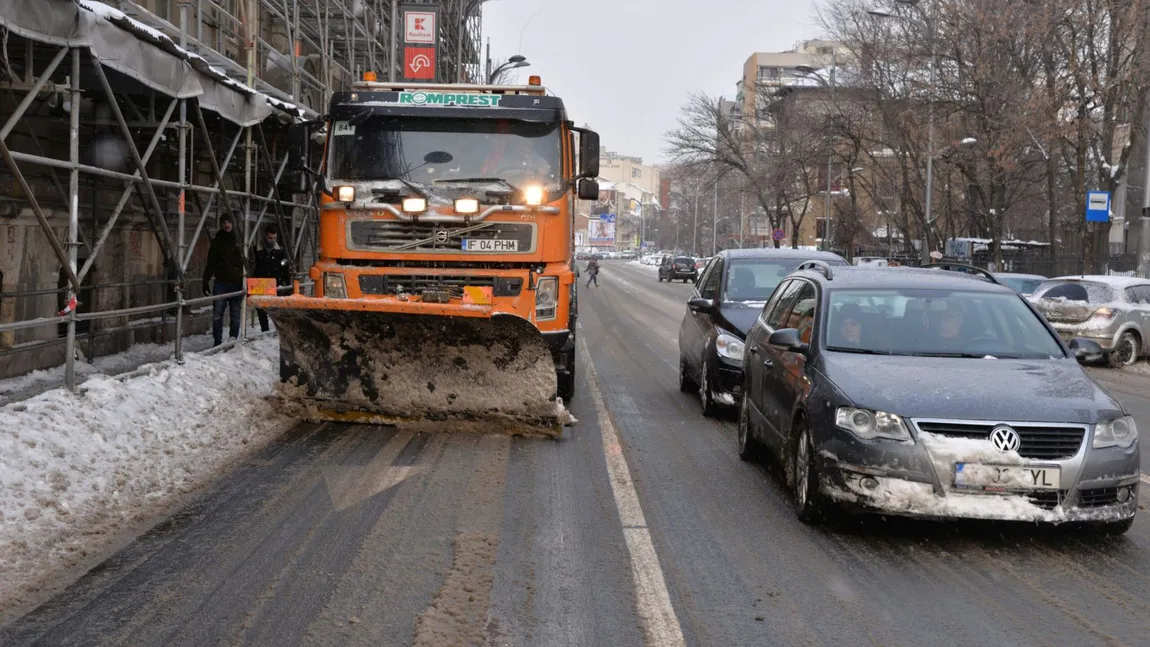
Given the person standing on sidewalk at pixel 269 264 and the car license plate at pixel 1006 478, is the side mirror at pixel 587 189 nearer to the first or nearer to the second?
the car license plate at pixel 1006 478

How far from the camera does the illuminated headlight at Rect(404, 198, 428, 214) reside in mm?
9969

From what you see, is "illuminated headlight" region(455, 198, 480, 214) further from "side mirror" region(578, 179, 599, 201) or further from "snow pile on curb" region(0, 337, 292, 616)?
"snow pile on curb" region(0, 337, 292, 616)

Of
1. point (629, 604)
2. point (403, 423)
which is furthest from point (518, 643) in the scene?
point (403, 423)

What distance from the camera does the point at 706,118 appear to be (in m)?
57.7

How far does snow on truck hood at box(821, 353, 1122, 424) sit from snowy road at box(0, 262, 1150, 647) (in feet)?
2.53

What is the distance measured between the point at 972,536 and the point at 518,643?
3139 millimetres

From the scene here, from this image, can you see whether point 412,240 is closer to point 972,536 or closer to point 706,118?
point 972,536

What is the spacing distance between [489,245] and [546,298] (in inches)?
28.0

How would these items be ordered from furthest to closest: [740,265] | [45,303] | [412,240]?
1. [45,303]
2. [740,265]
3. [412,240]

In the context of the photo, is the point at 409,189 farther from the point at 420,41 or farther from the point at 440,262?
the point at 420,41

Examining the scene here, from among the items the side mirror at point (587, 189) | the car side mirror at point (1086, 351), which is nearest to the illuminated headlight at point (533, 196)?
the side mirror at point (587, 189)

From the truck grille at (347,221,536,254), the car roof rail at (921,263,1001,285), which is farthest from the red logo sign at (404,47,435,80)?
the car roof rail at (921,263,1001,285)

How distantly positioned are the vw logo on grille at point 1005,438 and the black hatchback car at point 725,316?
166 inches

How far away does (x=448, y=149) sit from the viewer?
34.2ft
